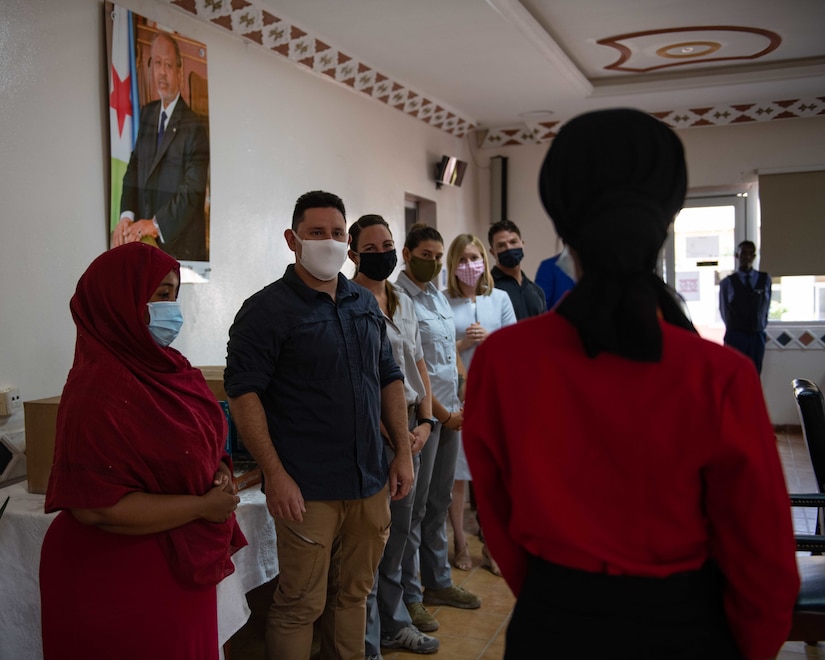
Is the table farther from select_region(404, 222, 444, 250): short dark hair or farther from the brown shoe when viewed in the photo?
the brown shoe

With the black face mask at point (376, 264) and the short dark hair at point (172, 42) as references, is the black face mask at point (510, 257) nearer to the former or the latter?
the black face mask at point (376, 264)

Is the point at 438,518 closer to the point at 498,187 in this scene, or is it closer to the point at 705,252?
the point at 498,187

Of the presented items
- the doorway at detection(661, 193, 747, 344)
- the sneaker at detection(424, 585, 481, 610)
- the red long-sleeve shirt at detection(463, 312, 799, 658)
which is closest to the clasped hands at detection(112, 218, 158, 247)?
the sneaker at detection(424, 585, 481, 610)

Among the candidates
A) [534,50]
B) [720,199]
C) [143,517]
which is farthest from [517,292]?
[720,199]

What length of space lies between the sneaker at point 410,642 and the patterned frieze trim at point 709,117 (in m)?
5.60

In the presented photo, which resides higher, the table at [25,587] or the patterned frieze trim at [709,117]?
the patterned frieze trim at [709,117]

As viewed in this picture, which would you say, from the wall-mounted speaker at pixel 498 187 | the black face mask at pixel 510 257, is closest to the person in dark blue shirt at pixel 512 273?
the black face mask at pixel 510 257

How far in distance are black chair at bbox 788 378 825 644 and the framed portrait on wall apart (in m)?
2.63

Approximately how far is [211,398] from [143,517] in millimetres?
386

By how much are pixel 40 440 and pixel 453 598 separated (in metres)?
1.87

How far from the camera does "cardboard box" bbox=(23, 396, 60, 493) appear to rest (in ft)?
7.82

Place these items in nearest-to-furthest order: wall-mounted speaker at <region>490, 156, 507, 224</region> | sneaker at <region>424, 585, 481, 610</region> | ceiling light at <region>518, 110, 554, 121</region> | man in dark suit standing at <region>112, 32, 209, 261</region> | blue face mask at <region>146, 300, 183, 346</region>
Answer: blue face mask at <region>146, 300, 183, 346</region> < man in dark suit standing at <region>112, 32, 209, 261</region> < sneaker at <region>424, 585, 481, 610</region> < ceiling light at <region>518, 110, 554, 121</region> < wall-mounted speaker at <region>490, 156, 507, 224</region>

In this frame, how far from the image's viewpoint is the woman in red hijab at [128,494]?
1683mm

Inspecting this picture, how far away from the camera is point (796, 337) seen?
744cm
